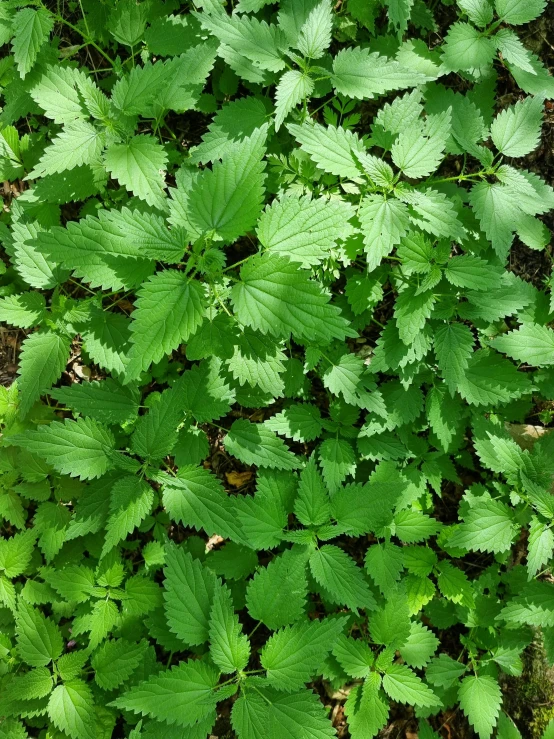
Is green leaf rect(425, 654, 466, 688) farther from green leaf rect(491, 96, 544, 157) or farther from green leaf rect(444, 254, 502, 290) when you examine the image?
green leaf rect(491, 96, 544, 157)

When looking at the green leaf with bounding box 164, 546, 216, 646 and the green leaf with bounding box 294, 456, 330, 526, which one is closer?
the green leaf with bounding box 164, 546, 216, 646

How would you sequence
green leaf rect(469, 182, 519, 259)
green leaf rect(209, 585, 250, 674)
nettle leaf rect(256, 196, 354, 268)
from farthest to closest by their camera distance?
green leaf rect(469, 182, 519, 259) < green leaf rect(209, 585, 250, 674) < nettle leaf rect(256, 196, 354, 268)

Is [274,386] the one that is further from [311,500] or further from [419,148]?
[419,148]

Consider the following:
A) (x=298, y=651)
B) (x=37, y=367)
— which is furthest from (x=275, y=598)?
(x=37, y=367)

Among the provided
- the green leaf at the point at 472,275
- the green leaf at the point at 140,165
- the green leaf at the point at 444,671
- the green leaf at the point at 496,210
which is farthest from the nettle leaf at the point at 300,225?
the green leaf at the point at 444,671

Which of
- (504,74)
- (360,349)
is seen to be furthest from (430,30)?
(360,349)

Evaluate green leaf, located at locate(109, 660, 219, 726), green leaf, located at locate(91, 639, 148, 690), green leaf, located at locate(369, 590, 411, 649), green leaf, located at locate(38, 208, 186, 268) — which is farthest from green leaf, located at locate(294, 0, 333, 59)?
green leaf, located at locate(91, 639, 148, 690)
